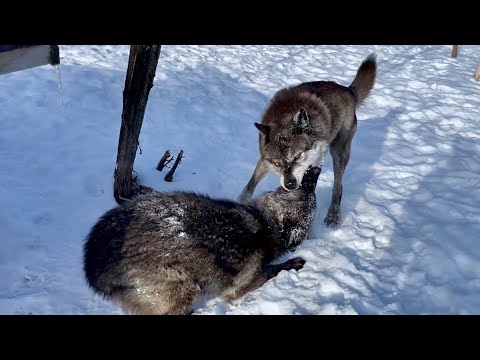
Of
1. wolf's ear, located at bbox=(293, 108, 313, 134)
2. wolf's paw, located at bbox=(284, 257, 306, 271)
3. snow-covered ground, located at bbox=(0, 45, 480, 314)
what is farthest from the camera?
wolf's ear, located at bbox=(293, 108, 313, 134)

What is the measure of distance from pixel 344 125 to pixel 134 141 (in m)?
3.02

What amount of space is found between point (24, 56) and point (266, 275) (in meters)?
3.60

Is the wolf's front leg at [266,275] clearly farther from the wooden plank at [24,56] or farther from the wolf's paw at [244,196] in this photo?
the wooden plank at [24,56]

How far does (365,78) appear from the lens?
6133mm

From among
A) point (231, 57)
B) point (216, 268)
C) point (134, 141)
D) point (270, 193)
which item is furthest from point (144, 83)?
point (231, 57)

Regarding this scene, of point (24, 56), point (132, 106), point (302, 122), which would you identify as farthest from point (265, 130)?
point (24, 56)

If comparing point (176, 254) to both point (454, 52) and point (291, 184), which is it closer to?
point (291, 184)

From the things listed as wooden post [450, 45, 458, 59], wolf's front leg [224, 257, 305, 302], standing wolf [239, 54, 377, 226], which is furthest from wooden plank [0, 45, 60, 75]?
wooden post [450, 45, 458, 59]

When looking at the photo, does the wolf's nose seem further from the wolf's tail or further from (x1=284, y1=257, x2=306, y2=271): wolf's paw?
the wolf's tail

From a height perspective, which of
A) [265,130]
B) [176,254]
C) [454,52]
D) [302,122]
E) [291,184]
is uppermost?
[454,52]

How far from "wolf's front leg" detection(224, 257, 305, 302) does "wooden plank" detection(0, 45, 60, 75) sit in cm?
344

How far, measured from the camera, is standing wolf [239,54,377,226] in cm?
509

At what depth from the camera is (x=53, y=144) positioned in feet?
20.1

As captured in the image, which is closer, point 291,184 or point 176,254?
point 176,254
